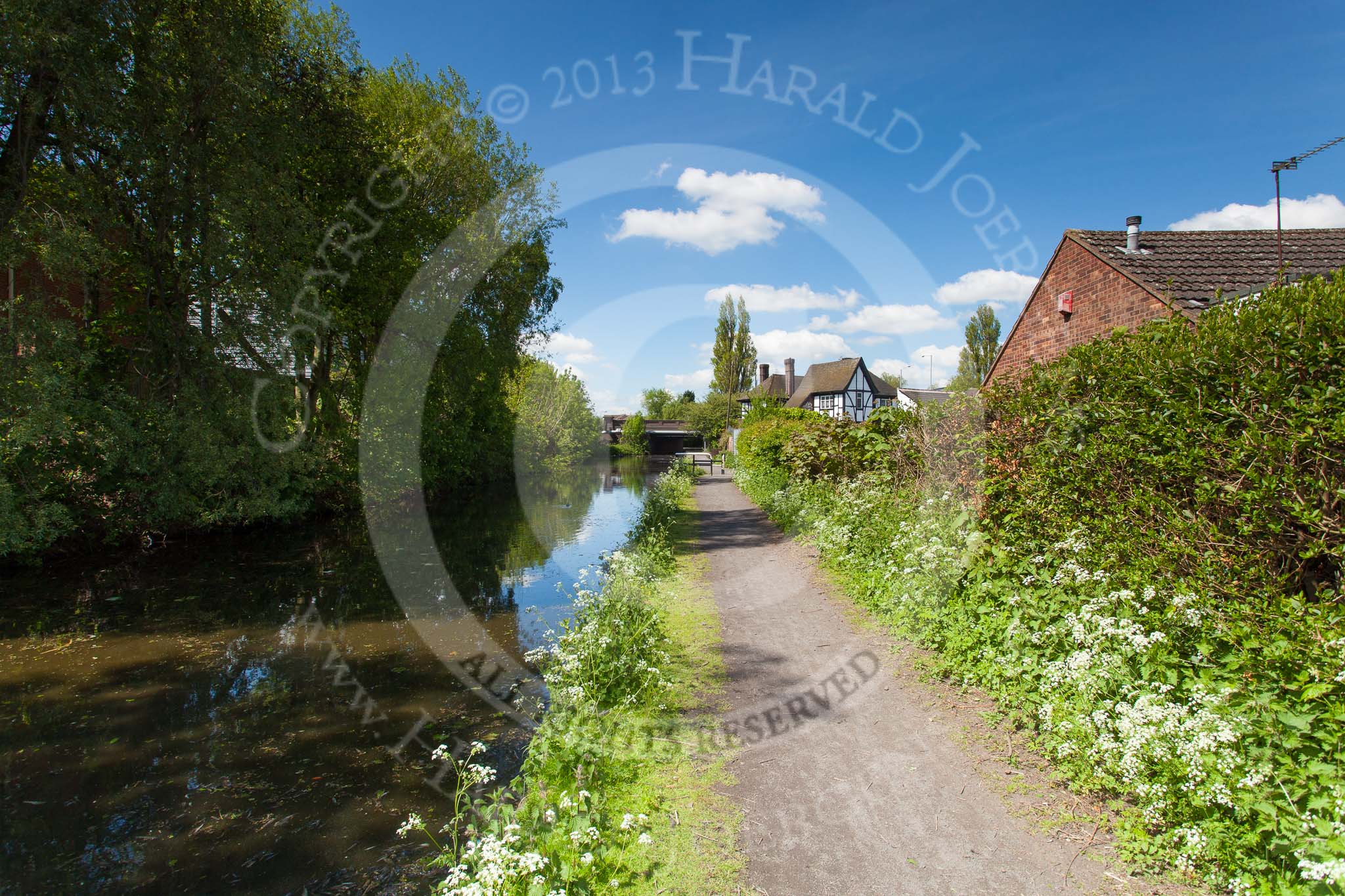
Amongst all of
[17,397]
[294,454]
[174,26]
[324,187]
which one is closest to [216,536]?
[294,454]

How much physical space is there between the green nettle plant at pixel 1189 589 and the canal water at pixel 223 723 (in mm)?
3693

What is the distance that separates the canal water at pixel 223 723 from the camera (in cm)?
388

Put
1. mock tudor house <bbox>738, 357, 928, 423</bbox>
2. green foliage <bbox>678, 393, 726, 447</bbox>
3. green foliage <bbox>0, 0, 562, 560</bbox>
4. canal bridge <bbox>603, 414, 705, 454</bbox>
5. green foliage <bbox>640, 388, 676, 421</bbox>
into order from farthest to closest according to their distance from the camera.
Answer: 1. green foliage <bbox>640, 388, 676, 421</bbox>
2. canal bridge <bbox>603, 414, 705, 454</bbox>
3. green foliage <bbox>678, 393, 726, 447</bbox>
4. mock tudor house <bbox>738, 357, 928, 423</bbox>
5. green foliage <bbox>0, 0, 562, 560</bbox>

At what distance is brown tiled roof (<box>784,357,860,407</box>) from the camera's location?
48.0m

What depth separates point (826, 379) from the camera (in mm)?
50469

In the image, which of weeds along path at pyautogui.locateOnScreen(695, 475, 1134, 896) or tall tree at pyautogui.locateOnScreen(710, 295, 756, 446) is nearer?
weeds along path at pyautogui.locateOnScreen(695, 475, 1134, 896)

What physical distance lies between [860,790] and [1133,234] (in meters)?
11.8

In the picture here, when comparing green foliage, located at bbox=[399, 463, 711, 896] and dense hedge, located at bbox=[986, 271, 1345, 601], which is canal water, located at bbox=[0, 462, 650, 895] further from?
dense hedge, located at bbox=[986, 271, 1345, 601]

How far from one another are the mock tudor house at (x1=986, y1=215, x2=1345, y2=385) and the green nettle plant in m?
4.87

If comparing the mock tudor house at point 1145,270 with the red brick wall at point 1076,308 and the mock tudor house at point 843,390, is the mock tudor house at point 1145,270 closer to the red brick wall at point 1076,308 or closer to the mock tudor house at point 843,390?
the red brick wall at point 1076,308

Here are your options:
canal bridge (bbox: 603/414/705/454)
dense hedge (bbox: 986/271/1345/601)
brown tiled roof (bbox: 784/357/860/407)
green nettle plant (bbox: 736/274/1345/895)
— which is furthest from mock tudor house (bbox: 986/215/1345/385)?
canal bridge (bbox: 603/414/705/454)

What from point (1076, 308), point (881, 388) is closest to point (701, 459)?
point (881, 388)

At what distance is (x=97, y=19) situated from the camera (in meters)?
10.6

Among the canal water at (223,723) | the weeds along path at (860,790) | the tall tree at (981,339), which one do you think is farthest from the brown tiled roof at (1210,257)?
the tall tree at (981,339)
